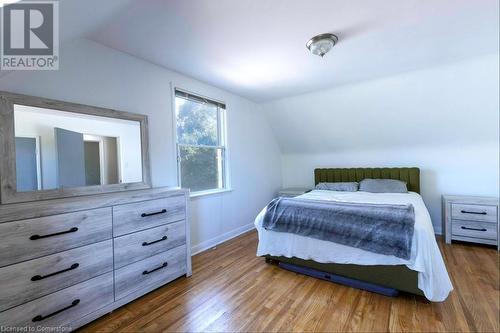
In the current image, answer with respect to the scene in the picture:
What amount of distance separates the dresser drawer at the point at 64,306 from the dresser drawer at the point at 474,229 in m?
4.09

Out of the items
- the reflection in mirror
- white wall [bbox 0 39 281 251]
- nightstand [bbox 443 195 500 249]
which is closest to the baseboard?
white wall [bbox 0 39 281 251]

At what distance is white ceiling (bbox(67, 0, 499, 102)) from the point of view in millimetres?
1628

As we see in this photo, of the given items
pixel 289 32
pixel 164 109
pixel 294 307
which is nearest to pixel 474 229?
pixel 294 307

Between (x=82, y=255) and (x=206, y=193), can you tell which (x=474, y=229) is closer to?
(x=206, y=193)

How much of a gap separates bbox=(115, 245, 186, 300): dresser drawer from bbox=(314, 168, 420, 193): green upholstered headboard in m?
3.05

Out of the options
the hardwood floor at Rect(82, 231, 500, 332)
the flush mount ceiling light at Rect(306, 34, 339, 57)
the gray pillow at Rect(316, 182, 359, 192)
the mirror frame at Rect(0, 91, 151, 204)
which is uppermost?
the flush mount ceiling light at Rect(306, 34, 339, 57)

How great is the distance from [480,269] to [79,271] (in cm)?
371

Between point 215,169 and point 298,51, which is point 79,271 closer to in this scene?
point 215,169

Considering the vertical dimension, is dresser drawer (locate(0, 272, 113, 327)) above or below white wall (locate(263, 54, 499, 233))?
below

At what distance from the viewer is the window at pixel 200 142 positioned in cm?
290

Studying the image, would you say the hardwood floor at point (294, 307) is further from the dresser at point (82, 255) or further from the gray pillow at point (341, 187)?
the gray pillow at point (341, 187)

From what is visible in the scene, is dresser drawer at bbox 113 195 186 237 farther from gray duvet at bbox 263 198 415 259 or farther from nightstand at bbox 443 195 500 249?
nightstand at bbox 443 195 500 249

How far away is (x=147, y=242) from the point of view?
1.97 metres

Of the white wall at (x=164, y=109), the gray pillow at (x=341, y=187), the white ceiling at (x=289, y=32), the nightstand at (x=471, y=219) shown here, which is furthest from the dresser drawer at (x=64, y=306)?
the nightstand at (x=471, y=219)
